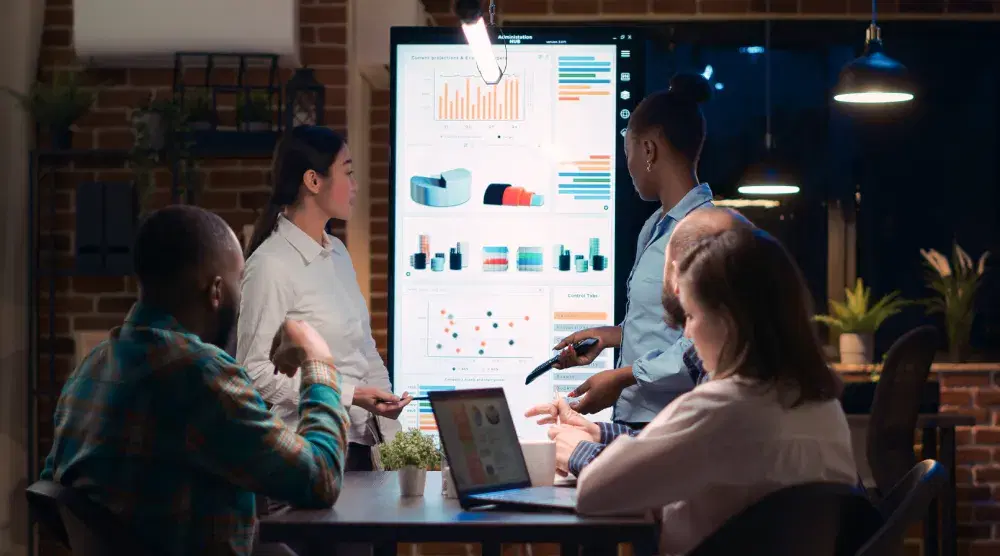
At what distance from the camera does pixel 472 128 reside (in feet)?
12.4

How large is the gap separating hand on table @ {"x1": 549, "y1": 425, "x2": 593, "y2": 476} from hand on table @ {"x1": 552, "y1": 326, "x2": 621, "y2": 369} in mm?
754

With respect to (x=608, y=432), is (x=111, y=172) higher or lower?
higher

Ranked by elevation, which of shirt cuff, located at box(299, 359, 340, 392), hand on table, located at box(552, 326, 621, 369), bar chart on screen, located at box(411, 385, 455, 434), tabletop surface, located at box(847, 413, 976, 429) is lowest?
tabletop surface, located at box(847, 413, 976, 429)

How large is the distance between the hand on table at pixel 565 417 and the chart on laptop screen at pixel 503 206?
131 cm

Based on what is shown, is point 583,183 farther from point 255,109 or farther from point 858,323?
point 858,323

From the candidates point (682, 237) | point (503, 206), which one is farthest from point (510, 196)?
point (682, 237)

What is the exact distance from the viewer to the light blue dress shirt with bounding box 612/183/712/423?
2.87 m

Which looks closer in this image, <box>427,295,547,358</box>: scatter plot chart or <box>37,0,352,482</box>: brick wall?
<box>427,295,547,358</box>: scatter plot chart

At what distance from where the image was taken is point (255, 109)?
4023mm

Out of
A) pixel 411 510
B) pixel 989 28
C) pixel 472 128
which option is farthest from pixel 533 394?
pixel 989 28

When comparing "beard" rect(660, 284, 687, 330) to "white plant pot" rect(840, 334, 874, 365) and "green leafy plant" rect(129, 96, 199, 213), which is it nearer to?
"green leafy plant" rect(129, 96, 199, 213)

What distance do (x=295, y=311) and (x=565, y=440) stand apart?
975mm

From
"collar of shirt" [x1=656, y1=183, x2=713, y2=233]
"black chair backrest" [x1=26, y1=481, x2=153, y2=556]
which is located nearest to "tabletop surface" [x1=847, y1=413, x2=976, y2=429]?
"collar of shirt" [x1=656, y1=183, x2=713, y2=233]

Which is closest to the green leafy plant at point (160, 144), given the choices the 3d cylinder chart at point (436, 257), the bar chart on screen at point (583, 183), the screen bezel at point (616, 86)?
the screen bezel at point (616, 86)
